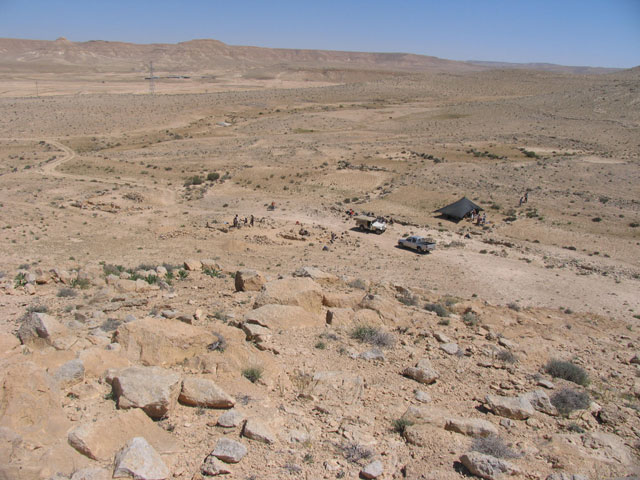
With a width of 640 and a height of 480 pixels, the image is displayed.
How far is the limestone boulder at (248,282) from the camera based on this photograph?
48.7 feet

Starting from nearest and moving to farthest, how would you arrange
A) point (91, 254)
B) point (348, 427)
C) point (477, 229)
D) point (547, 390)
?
point (348, 427) → point (547, 390) → point (91, 254) → point (477, 229)

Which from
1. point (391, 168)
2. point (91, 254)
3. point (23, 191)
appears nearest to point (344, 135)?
point (391, 168)

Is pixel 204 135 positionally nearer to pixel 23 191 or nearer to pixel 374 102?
pixel 23 191

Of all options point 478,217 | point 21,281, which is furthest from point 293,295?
point 478,217

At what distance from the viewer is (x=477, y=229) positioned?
109ft

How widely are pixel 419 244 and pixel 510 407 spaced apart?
19.6m

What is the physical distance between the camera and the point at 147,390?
23.5ft

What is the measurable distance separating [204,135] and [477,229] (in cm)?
4399

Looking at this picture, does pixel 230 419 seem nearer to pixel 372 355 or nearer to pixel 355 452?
pixel 355 452

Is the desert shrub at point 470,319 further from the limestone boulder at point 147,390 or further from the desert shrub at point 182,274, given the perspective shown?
the desert shrub at point 182,274

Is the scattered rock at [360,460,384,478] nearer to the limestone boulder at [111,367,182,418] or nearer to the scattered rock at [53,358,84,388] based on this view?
the limestone boulder at [111,367,182,418]

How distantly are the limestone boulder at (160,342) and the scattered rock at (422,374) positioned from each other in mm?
4026

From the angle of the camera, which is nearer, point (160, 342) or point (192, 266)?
point (160, 342)

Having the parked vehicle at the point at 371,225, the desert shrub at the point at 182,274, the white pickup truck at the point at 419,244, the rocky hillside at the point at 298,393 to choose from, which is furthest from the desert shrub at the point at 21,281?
the parked vehicle at the point at 371,225
